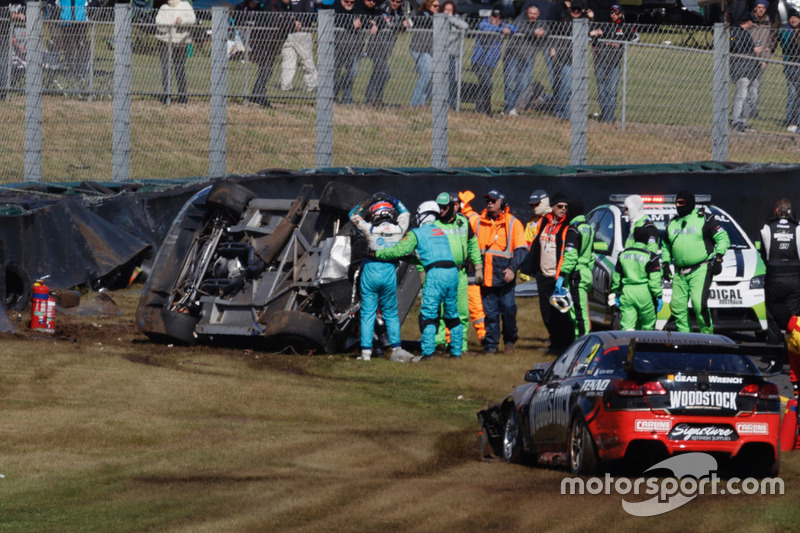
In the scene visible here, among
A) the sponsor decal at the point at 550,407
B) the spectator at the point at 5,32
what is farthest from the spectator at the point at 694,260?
the spectator at the point at 5,32

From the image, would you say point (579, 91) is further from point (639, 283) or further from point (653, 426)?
point (653, 426)

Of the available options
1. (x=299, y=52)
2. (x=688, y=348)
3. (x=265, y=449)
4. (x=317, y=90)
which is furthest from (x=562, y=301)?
(x=299, y=52)

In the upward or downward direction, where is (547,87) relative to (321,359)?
upward

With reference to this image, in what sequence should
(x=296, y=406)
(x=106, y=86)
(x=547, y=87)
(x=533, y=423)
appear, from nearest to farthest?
(x=533, y=423) → (x=296, y=406) → (x=106, y=86) → (x=547, y=87)

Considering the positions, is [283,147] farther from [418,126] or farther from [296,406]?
[296,406]

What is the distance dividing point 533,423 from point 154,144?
11.4 metres

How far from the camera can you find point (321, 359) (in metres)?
15.6

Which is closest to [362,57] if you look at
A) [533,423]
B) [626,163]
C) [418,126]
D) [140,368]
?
[418,126]

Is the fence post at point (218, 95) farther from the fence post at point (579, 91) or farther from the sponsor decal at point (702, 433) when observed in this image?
the sponsor decal at point (702, 433)

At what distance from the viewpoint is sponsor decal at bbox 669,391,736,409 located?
30.4 feet

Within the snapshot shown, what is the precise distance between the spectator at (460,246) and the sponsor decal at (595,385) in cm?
627

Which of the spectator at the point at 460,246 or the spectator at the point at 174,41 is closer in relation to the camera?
the spectator at the point at 460,246
